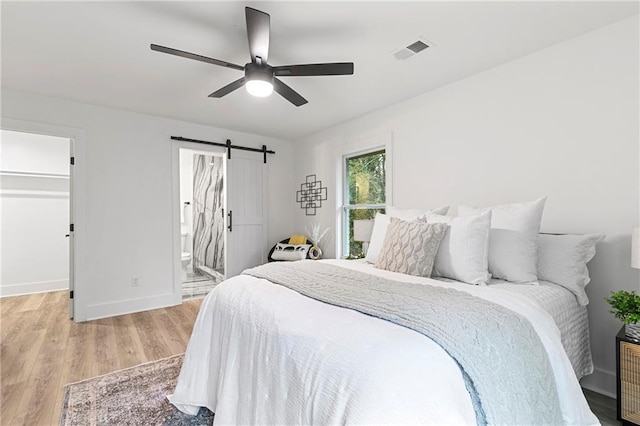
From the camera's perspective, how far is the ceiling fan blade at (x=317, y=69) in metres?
1.88

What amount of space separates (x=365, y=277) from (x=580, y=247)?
1.31 metres

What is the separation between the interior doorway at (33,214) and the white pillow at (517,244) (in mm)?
5062

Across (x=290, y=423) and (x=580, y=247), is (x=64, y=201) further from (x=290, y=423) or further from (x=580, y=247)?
(x=580, y=247)

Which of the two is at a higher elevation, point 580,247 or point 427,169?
point 427,169

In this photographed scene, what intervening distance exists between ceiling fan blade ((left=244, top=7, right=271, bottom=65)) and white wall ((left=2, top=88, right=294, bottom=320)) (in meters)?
2.50

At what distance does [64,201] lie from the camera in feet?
15.7

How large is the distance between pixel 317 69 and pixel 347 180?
92.3 inches

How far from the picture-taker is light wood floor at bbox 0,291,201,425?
1925mm

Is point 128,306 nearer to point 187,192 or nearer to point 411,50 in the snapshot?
point 187,192

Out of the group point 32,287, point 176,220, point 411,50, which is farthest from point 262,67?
point 32,287

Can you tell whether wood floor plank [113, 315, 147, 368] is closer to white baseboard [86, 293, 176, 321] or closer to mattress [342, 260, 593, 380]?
white baseboard [86, 293, 176, 321]

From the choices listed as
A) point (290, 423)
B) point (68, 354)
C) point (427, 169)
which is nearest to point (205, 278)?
point (68, 354)

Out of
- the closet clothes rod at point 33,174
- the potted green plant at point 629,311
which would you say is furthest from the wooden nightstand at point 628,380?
the closet clothes rod at point 33,174

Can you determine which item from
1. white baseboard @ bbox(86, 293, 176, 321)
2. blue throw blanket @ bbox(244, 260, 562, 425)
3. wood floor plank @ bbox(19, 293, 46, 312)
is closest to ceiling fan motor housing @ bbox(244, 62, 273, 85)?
blue throw blanket @ bbox(244, 260, 562, 425)
